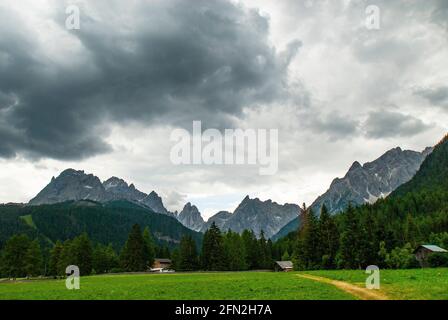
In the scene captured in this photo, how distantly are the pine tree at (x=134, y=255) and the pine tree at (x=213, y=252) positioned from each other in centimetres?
1858

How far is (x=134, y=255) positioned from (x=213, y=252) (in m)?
24.0

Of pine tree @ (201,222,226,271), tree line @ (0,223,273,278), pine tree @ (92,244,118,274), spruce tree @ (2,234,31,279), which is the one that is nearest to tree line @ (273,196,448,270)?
pine tree @ (201,222,226,271)

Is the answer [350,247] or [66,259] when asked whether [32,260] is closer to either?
[66,259]

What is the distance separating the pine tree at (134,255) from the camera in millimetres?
121312

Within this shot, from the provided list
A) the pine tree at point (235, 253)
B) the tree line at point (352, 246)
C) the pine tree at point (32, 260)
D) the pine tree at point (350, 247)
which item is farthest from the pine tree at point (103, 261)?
the pine tree at point (350, 247)

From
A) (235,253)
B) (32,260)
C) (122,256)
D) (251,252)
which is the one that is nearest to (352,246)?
(235,253)

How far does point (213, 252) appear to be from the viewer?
123 metres

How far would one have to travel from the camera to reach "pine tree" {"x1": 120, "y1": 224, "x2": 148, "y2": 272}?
398ft

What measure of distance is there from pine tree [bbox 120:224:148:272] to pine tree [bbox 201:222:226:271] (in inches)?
731

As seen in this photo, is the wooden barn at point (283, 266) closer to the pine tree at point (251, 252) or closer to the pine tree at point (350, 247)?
the pine tree at point (251, 252)

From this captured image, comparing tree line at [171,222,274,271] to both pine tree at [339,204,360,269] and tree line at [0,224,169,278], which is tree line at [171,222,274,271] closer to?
tree line at [0,224,169,278]
